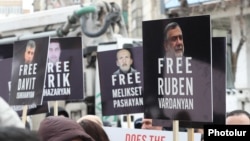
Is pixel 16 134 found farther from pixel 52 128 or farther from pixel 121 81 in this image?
pixel 121 81

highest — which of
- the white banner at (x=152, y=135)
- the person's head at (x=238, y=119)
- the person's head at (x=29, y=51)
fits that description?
the person's head at (x=29, y=51)

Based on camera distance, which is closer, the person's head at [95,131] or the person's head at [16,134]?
the person's head at [16,134]

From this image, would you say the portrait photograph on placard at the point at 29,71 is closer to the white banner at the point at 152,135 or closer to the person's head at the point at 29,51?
the person's head at the point at 29,51

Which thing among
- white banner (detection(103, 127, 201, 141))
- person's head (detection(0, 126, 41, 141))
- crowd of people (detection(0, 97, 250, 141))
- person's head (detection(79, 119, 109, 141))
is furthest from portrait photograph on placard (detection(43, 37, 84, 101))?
person's head (detection(0, 126, 41, 141))

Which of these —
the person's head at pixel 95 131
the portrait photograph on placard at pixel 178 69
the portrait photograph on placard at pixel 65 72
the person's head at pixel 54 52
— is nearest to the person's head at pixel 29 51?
the portrait photograph on placard at pixel 65 72

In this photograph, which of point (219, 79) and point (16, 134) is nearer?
point (16, 134)

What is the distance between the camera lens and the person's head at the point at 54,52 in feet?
20.0

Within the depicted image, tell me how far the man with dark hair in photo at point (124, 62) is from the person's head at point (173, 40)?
5.95 feet

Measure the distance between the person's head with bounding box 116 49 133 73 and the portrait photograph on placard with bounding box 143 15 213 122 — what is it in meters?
1.71

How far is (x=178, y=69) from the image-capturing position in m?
3.81

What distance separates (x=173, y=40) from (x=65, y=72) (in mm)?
2335

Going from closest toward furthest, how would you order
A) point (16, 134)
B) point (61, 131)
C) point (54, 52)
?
point (16, 134) < point (61, 131) < point (54, 52)

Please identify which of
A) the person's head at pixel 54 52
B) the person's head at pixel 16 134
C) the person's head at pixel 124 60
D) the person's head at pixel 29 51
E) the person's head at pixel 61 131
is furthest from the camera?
the person's head at pixel 54 52

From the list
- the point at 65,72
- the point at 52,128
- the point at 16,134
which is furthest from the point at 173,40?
the point at 16,134
